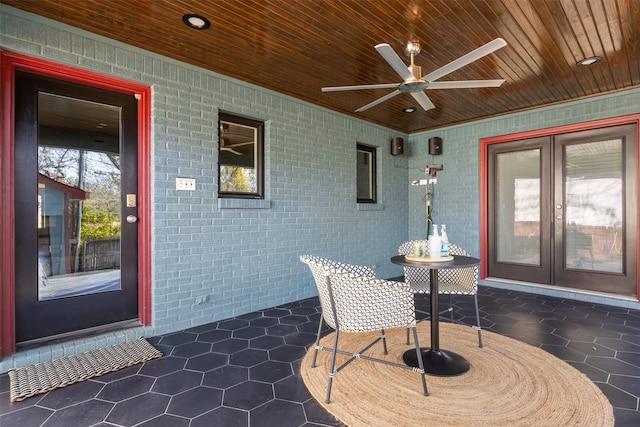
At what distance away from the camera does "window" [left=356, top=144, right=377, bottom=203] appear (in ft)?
17.3

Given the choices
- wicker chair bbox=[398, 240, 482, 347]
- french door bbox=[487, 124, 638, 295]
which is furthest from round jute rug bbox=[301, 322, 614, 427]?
french door bbox=[487, 124, 638, 295]

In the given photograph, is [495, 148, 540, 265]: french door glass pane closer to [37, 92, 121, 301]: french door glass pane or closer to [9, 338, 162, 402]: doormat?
[9, 338, 162, 402]: doormat

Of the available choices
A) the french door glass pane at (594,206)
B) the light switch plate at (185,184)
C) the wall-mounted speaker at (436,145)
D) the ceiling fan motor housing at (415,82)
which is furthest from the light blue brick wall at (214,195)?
the french door glass pane at (594,206)

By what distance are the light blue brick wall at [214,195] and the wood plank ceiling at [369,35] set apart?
20 centimetres

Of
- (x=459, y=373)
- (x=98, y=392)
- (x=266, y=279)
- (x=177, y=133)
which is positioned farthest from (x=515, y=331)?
(x=177, y=133)

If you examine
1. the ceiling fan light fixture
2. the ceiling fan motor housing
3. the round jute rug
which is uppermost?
the ceiling fan light fixture

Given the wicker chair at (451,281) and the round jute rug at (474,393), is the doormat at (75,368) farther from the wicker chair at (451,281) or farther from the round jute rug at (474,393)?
the wicker chair at (451,281)

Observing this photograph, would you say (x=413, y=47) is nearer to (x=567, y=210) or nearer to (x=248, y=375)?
(x=248, y=375)

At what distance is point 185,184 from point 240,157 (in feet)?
2.62

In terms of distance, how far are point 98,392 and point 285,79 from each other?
3260mm

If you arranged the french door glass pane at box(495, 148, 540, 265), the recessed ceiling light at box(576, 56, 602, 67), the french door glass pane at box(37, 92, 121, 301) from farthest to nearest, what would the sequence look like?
1. the french door glass pane at box(495, 148, 540, 265)
2. the recessed ceiling light at box(576, 56, 602, 67)
3. the french door glass pane at box(37, 92, 121, 301)

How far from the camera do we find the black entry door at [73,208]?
2.52m

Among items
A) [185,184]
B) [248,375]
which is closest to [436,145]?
[185,184]

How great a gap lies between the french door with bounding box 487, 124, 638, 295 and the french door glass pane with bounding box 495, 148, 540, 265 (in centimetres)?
1
